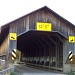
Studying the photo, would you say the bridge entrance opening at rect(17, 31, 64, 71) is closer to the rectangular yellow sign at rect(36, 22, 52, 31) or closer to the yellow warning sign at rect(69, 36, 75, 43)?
the yellow warning sign at rect(69, 36, 75, 43)

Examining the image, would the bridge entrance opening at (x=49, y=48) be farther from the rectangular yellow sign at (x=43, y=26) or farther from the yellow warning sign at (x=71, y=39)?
the rectangular yellow sign at (x=43, y=26)

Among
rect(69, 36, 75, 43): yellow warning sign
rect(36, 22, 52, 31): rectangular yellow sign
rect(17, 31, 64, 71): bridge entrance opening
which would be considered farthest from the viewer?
rect(17, 31, 64, 71): bridge entrance opening

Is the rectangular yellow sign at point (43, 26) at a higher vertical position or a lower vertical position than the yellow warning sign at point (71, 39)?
higher

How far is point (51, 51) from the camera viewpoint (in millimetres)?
28047

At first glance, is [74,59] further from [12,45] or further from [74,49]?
[12,45]

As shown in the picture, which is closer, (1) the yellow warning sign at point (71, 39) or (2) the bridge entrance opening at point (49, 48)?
(1) the yellow warning sign at point (71, 39)

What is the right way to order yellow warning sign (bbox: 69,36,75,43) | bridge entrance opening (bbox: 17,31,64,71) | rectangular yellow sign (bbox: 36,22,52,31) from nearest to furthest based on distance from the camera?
1. rectangular yellow sign (bbox: 36,22,52,31)
2. yellow warning sign (bbox: 69,36,75,43)
3. bridge entrance opening (bbox: 17,31,64,71)

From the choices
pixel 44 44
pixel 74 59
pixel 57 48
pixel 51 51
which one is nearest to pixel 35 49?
pixel 44 44

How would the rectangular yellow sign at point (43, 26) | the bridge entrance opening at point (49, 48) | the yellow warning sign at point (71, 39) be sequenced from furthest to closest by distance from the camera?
the bridge entrance opening at point (49, 48), the yellow warning sign at point (71, 39), the rectangular yellow sign at point (43, 26)

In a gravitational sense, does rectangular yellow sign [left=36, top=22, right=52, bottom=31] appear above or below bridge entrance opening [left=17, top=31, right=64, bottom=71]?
above

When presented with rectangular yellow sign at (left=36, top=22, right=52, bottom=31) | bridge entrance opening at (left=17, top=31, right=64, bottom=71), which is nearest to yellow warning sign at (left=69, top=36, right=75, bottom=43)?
bridge entrance opening at (left=17, top=31, right=64, bottom=71)

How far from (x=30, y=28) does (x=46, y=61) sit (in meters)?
8.74

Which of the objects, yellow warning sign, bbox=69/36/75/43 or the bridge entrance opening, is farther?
the bridge entrance opening

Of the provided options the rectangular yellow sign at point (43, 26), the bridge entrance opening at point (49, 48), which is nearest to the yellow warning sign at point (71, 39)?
the bridge entrance opening at point (49, 48)
